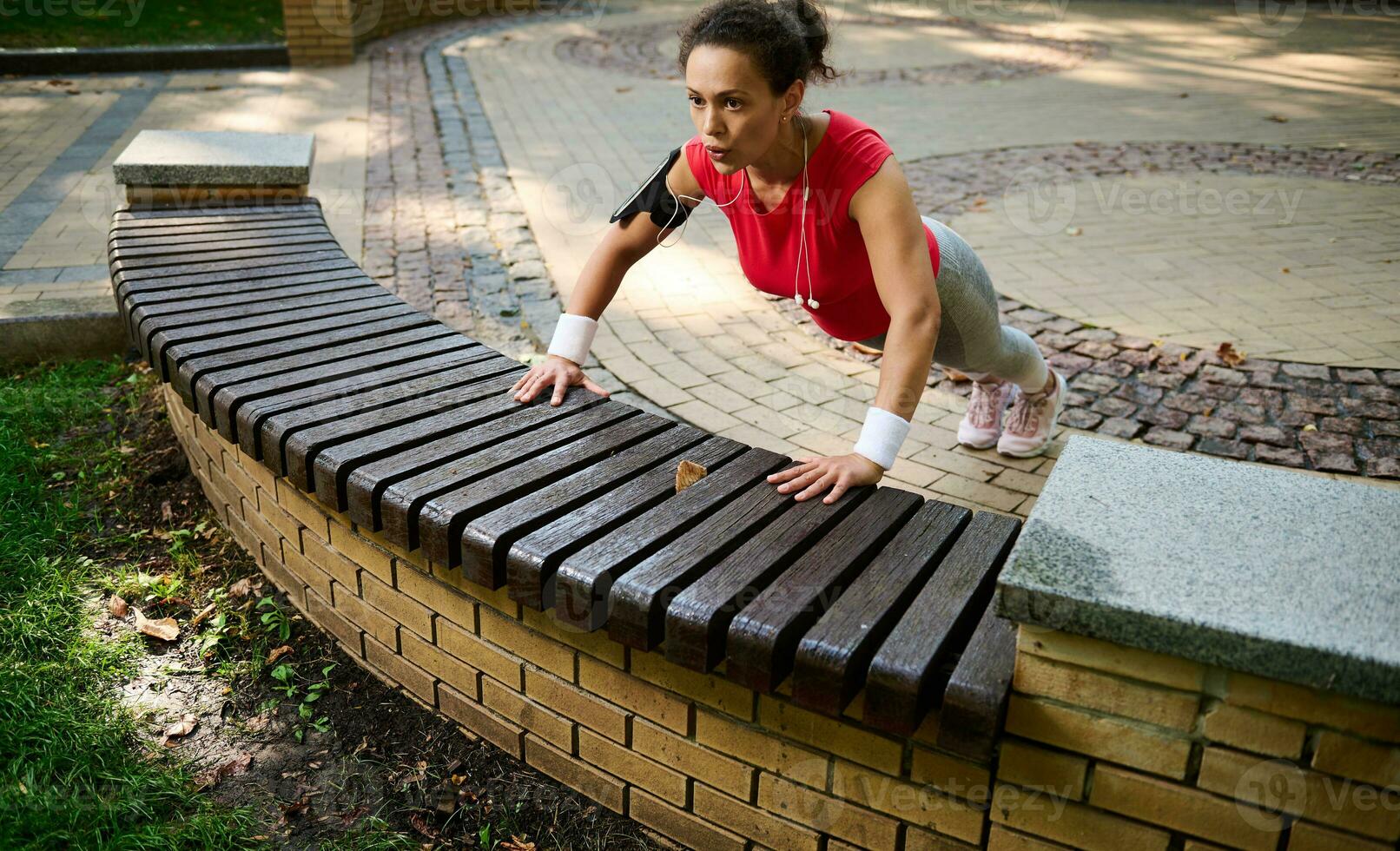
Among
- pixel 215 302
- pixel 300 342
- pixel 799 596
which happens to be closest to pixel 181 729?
pixel 300 342

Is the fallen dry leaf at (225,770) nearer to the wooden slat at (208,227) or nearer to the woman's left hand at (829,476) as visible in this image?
the woman's left hand at (829,476)

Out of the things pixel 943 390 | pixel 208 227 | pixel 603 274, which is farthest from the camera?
pixel 943 390

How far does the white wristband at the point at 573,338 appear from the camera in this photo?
3.08 meters

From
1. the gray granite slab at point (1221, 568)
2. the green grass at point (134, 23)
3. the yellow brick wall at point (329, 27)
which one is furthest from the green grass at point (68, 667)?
the green grass at point (134, 23)

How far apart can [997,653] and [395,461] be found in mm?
1418

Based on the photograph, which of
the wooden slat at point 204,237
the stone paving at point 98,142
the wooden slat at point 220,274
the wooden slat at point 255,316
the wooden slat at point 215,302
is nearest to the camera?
the wooden slat at point 255,316

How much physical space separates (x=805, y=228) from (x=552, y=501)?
3.23ft

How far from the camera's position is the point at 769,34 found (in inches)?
97.3

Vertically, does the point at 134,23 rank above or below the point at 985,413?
above

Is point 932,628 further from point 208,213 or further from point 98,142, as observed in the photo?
point 98,142

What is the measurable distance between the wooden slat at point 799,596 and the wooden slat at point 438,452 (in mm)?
852

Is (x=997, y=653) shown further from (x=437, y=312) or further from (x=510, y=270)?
(x=510, y=270)

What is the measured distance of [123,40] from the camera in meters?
12.5

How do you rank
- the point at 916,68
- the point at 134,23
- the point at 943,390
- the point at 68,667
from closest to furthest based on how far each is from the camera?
1. the point at 68,667
2. the point at 943,390
3. the point at 916,68
4. the point at 134,23
